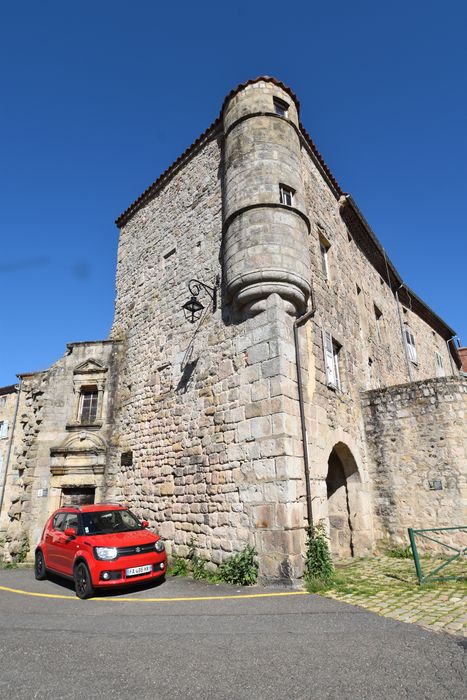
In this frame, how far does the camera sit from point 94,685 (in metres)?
3.25

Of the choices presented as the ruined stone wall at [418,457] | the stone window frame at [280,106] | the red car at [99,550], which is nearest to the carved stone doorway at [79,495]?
the red car at [99,550]

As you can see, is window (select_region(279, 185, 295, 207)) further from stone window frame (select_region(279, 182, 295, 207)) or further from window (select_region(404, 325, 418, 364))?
window (select_region(404, 325, 418, 364))

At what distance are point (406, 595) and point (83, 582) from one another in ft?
15.1

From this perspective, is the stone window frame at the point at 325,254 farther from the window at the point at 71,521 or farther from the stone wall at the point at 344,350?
the window at the point at 71,521

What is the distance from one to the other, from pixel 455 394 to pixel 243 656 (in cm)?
760

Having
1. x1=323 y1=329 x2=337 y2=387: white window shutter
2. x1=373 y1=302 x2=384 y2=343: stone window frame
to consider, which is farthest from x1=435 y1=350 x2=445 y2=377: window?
x1=323 y1=329 x2=337 y2=387: white window shutter

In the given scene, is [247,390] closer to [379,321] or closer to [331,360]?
[331,360]

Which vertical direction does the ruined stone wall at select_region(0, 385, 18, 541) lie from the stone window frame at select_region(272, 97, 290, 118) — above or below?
below

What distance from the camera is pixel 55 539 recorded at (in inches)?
287

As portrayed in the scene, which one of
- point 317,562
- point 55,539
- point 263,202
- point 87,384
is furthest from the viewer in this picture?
point 87,384

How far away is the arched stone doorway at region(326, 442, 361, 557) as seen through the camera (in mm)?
9382

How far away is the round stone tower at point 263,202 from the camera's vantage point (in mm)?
7945

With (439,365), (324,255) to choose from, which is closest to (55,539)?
(324,255)

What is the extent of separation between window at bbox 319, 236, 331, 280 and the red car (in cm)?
720
